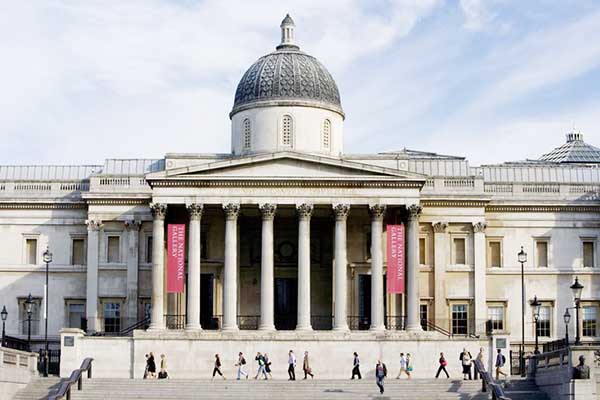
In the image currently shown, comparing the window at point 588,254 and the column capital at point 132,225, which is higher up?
the column capital at point 132,225

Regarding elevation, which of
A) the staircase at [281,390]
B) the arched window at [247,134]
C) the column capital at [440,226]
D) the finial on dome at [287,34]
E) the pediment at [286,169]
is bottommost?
the staircase at [281,390]

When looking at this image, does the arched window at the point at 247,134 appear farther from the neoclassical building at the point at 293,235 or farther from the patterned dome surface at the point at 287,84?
the patterned dome surface at the point at 287,84

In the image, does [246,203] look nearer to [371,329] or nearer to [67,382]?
[371,329]

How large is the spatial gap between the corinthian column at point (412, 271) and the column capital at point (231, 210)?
9286 millimetres

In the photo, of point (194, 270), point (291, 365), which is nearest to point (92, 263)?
point (194, 270)

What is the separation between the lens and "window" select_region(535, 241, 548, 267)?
77.8m

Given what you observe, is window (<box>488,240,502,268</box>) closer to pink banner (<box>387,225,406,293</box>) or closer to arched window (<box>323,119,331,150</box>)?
pink banner (<box>387,225,406,293</box>)

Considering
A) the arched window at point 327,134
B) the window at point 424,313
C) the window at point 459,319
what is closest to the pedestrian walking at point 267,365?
the window at point 424,313

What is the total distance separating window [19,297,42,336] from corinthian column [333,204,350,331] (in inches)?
761

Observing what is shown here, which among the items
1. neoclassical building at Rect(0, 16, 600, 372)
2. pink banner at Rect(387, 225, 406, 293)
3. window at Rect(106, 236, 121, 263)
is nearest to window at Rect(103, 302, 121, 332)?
neoclassical building at Rect(0, 16, 600, 372)

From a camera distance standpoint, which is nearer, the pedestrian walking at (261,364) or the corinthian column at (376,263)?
the pedestrian walking at (261,364)

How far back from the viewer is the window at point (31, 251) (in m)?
77.8

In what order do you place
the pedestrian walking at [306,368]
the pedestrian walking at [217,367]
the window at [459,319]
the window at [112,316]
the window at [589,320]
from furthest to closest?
the window at [589,320]
the window at [112,316]
the window at [459,319]
the pedestrian walking at [217,367]
the pedestrian walking at [306,368]

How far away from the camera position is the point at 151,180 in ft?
226
